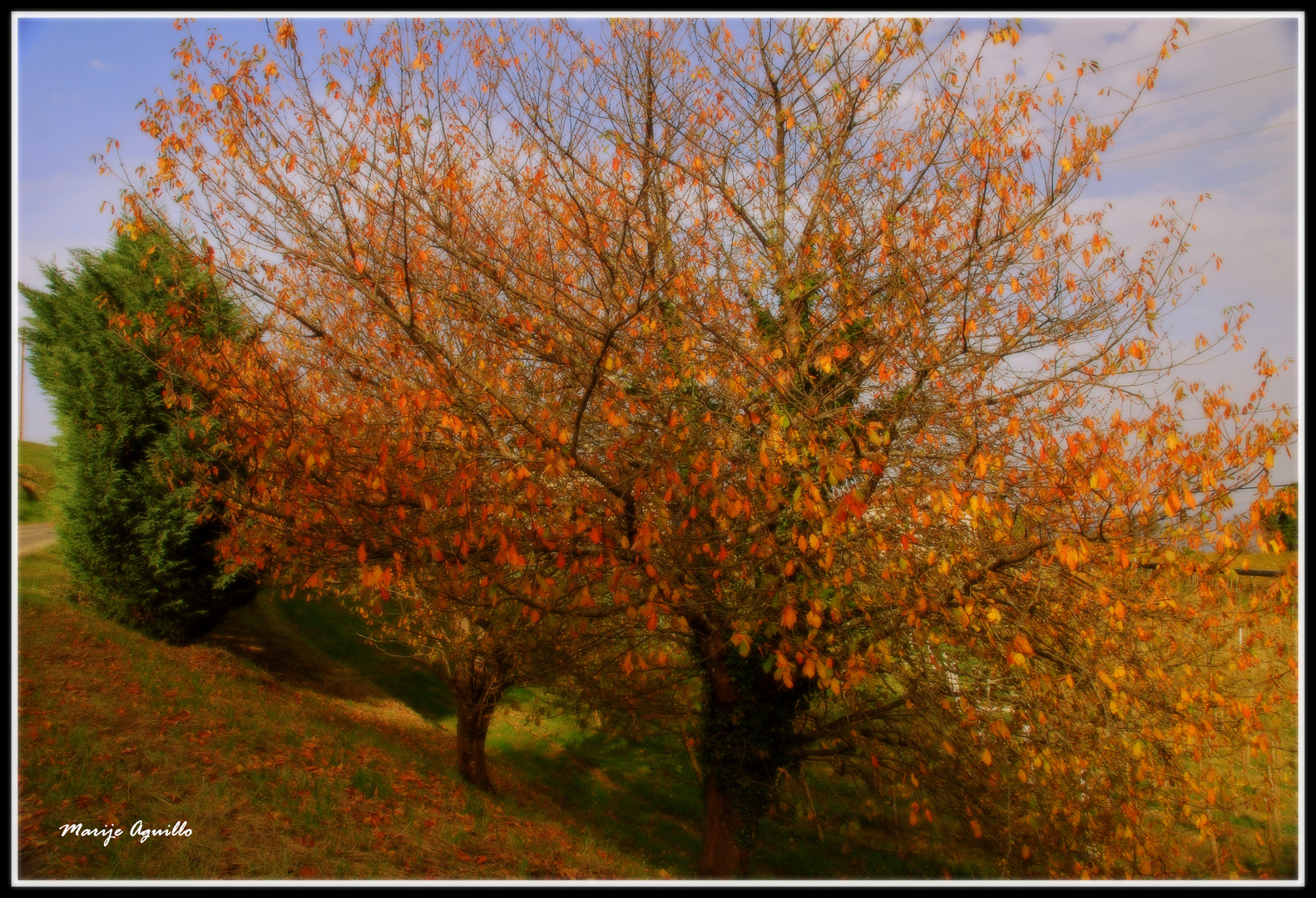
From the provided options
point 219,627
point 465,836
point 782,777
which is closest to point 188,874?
point 465,836

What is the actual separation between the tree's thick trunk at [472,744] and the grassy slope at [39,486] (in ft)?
25.5

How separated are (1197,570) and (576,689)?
5984 mm

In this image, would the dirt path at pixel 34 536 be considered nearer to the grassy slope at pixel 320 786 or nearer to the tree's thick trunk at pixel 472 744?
the grassy slope at pixel 320 786

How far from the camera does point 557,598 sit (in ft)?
17.9

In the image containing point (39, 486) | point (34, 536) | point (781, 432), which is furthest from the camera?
point (39, 486)

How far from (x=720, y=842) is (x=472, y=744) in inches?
155

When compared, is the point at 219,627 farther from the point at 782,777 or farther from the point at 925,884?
the point at 925,884

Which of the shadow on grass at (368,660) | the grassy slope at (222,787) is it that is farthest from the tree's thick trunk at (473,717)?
the shadow on grass at (368,660)

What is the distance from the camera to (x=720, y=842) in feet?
24.2

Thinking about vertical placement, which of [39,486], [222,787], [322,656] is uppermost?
[39,486]

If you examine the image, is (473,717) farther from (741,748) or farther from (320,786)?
(741,748)

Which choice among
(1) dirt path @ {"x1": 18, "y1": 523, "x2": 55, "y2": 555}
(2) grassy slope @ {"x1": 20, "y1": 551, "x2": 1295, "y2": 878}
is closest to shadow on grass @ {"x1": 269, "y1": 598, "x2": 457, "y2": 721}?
(2) grassy slope @ {"x1": 20, "y1": 551, "x2": 1295, "y2": 878}

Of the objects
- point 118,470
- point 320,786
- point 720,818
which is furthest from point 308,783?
point 118,470

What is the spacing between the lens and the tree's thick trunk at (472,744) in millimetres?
9430
